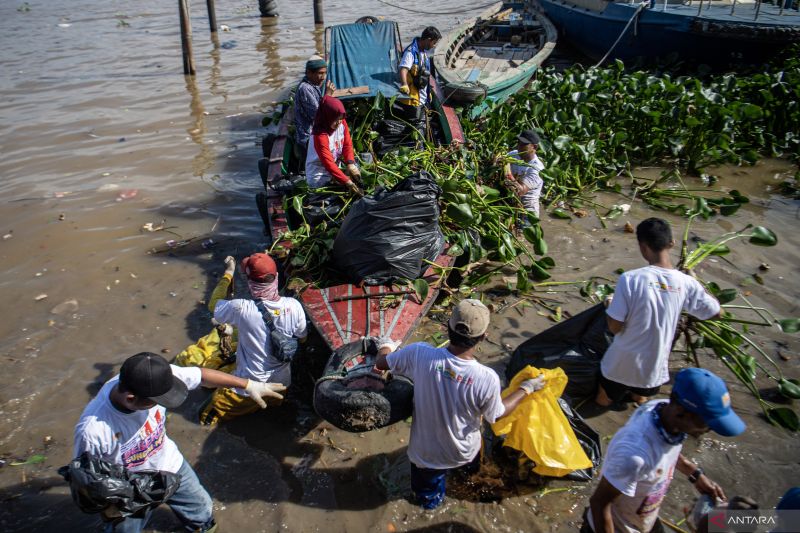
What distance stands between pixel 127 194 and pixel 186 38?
6.21 m

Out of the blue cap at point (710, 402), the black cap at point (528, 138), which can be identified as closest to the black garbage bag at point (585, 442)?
the blue cap at point (710, 402)

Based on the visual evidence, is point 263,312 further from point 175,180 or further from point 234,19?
point 234,19

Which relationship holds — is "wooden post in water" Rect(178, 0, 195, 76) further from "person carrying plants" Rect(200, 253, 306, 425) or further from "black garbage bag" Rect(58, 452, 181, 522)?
"black garbage bag" Rect(58, 452, 181, 522)

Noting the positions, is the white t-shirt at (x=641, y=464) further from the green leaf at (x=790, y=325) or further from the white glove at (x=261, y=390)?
the green leaf at (x=790, y=325)

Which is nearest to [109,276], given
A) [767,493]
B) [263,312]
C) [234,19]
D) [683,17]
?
[263,312]

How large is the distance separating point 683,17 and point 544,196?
6.12 m

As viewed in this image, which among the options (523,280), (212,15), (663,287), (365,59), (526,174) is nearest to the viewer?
(663,287)

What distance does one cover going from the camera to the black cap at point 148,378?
2279mm

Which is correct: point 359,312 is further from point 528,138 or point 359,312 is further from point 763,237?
point 763,237

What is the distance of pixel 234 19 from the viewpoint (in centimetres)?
1867

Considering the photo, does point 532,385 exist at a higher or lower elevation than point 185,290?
higher

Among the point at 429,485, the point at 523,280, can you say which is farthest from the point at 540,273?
the point at 429,485

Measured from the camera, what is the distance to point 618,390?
3.42 m

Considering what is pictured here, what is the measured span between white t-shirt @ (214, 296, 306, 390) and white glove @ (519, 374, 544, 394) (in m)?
1.45
